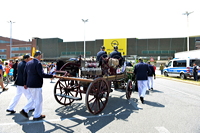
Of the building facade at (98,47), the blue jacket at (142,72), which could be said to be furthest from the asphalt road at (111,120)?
the building facade at (98,47)

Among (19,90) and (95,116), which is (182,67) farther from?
(19,90)

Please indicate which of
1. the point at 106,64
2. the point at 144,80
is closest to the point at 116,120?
the point at 106,64

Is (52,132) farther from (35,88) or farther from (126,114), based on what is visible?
(126,114)

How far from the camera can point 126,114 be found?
5121 millimetres

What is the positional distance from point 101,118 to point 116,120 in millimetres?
461

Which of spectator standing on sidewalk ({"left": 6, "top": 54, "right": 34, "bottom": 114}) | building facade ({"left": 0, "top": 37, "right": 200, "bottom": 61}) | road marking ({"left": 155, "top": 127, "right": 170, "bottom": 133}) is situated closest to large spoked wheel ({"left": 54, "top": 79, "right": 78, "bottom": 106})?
spectator standing on sidewalk ({"left": 6, "top": 54, "right": 34, "bottom": 114})

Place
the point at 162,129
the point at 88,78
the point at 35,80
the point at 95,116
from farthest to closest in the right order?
the point at 88,78 < the point at 95,116 < the point at 35,80 < the point at 162,129

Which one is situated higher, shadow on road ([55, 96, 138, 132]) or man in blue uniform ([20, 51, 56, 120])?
man in blue uniform ([20, 51, 56, 120])

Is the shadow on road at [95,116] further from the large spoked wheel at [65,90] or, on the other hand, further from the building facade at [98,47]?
the building facade at [98,47]

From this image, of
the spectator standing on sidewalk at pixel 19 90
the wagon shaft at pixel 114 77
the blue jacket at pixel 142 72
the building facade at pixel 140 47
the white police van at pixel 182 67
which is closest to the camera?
the spectator standing on sidewalk at pixel 19 90

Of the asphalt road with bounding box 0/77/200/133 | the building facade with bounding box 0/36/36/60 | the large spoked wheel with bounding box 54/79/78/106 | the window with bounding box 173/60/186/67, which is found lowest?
the asphalt road with bounding box 0/77/200/133

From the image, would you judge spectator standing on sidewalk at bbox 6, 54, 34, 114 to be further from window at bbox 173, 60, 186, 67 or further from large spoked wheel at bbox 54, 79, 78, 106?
window at bbox 173, 60, 186, 67

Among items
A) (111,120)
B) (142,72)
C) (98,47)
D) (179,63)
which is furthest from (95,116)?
(98,47)

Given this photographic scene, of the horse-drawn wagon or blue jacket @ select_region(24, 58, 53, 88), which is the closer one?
blue jacket @ select_region(24, 58, 53, 88)
